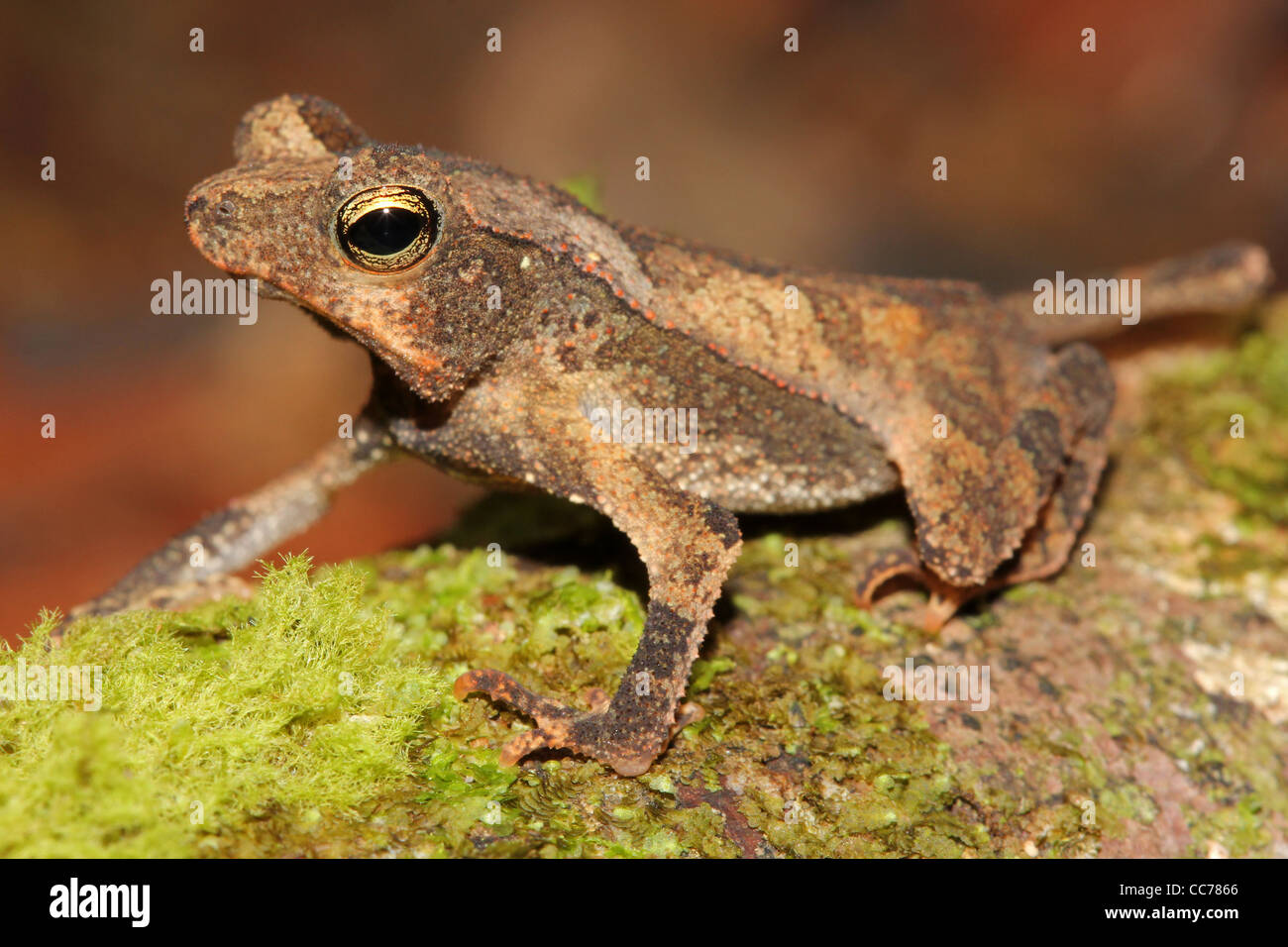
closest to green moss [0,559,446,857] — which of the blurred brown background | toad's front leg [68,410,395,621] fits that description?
toad's front leg [68,410,395,621]

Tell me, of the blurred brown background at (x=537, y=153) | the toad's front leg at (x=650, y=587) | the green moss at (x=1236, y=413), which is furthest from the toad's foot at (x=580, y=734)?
the blurred brown background at (x=537, y=153)

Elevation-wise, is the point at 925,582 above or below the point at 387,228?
below

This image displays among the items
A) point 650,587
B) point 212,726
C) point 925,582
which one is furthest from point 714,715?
point 212,726

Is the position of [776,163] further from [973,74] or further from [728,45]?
[973,74]

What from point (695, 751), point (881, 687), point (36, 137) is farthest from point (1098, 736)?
point (36, 137)

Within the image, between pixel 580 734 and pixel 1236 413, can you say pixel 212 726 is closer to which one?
pixel 580 734

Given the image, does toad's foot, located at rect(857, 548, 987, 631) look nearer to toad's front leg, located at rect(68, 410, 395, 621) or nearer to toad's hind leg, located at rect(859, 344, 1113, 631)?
toad's hind leg, located at rect(859, 344, 1113, 631)
